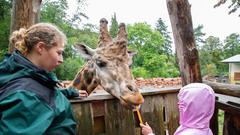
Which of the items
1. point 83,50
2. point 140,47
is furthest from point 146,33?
point 83,50

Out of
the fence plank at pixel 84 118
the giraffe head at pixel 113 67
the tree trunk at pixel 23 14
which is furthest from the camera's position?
the tree trunk at pixel 23 14

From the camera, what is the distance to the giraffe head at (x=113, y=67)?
3.04 m

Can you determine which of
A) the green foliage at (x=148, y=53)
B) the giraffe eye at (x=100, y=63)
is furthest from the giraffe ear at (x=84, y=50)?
the green foliage at (x=148, y=53)

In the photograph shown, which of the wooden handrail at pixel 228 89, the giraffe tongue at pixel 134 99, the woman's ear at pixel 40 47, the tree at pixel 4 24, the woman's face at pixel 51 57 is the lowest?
the giraffe tongue at pixel 134 99

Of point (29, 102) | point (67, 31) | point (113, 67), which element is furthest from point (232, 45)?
point (29, 102)

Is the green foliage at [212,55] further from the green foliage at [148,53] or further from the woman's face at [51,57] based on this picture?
the woman's face at [51,57]

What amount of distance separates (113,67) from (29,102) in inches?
82.8

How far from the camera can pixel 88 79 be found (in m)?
4.23

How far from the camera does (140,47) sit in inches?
812

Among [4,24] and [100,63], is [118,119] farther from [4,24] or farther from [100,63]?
[4,24]

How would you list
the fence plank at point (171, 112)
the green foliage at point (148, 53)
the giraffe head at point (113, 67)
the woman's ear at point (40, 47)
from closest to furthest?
the woman's ear at point (40, 47)
the giraffe head at point (113, 67)
the fence plank at point (171, 112)
the green foliage at point (148, 53)

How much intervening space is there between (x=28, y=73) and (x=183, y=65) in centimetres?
233

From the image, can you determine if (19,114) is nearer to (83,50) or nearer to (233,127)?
(233,127)

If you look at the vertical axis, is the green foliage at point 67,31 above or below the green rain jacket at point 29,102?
above
